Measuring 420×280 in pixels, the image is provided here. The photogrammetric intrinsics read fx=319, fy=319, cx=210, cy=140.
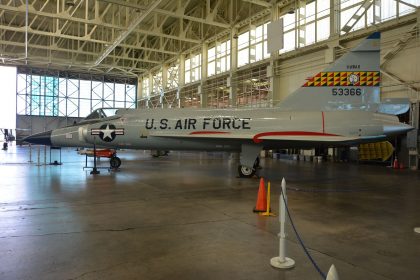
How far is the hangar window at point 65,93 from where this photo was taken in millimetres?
41312

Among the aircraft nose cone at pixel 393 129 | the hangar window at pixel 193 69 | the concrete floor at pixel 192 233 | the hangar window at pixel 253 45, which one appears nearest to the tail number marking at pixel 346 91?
the aircraft nose cone at pixel 393 129

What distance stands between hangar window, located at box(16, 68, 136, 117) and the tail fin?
38.5 meters

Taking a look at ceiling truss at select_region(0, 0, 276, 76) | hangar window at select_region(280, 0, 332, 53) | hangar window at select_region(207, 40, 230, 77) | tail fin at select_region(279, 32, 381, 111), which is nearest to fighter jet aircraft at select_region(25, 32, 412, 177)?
Result: tail fin at select_region(279, 32, 381, 111)

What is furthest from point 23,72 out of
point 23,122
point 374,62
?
point 374,62

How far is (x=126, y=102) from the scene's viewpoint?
47.0m

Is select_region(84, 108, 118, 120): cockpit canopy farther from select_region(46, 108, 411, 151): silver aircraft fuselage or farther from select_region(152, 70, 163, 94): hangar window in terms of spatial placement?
select_region(152, 70, 163, 94): hangar window

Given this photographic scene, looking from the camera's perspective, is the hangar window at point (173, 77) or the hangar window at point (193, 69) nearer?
the hangar window at point (193, 69)

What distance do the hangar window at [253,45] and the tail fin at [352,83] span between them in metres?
12.5

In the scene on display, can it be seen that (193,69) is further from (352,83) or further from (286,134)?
(286,134)

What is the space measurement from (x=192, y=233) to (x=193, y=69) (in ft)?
96.9

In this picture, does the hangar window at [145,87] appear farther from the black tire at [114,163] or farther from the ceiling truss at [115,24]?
the black tire at [114,163]

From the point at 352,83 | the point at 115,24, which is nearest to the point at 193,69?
the point at 115,24

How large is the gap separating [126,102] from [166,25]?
16.0m

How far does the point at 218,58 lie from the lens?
28891mm
